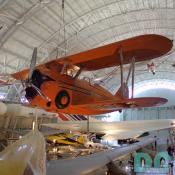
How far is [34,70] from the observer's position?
7762 mm

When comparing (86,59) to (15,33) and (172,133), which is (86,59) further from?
(172,133)

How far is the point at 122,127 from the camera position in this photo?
19828 millimetres

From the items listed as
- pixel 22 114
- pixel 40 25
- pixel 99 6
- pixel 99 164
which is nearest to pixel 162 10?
pixel 99 6

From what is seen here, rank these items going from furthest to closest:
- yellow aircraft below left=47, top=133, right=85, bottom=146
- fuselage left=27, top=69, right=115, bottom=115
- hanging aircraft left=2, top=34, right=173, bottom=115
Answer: yellow aircraft below left=47, top=133, right=85, bottom=146 → fuselage left=27, top=69, right=115, bottom=115 → hanging aircraft left=2, top=34, right=173, bottom=115

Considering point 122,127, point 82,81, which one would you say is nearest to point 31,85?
point 82,81

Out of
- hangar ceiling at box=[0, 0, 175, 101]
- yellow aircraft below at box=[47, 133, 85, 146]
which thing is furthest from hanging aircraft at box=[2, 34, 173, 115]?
yellow aircraft below at box=[47, 133, 85, 146]

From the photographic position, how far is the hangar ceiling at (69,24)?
730 inches

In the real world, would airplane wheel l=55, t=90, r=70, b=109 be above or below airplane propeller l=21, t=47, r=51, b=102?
Result: below

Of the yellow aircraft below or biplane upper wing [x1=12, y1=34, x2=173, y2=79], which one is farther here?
the yellow aircraft below

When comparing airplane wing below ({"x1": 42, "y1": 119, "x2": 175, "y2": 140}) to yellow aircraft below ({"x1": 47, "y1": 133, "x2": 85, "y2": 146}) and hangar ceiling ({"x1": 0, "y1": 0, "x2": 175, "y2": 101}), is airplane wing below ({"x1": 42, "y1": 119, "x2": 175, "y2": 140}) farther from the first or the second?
hangar ceiling ({"x1": 0, "y1": 0, "x2": 175, "y2": 101})

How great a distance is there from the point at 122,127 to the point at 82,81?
12065 mm

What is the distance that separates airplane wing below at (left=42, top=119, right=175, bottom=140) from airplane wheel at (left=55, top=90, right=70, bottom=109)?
10545 mm

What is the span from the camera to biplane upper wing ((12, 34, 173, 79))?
7.29 m

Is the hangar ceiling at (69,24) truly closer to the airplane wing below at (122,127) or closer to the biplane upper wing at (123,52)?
the airplane wing below at (122,127)
